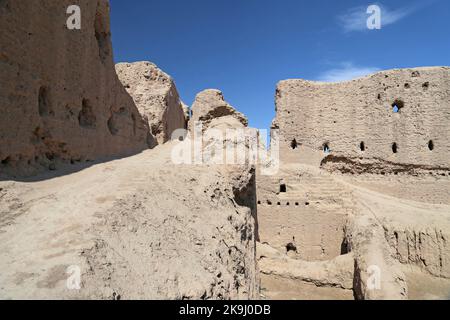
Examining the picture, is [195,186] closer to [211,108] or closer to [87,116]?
[87,116]

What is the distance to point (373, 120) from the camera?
65.7ft

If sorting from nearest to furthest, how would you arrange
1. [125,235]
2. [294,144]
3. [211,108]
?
[125,235] < [211,108] < [294,144]

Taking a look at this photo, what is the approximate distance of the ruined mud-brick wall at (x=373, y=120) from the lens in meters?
19.2

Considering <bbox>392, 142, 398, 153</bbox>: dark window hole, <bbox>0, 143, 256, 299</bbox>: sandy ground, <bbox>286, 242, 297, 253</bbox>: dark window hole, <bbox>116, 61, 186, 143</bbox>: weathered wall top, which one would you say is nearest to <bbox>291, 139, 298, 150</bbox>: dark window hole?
<bbox>392, 142, 398, 153</bbox>: dark window hole

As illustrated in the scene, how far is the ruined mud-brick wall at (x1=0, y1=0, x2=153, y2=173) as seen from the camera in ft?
21.3

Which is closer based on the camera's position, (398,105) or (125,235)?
(125,235)

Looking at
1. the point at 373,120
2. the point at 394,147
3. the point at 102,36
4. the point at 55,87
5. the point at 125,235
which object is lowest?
the point at 125,235

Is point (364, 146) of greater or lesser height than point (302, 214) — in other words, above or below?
above

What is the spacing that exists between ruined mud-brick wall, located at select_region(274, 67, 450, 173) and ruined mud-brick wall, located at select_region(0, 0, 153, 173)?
479 inches

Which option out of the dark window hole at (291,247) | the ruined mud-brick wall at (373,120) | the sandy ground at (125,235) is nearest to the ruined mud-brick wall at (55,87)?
the sandy ground at (125,235)

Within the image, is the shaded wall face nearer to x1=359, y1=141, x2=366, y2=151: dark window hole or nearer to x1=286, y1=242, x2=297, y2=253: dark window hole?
x1=286, y1=242, x2=297, y2=253: dark window hole

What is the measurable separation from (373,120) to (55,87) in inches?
685

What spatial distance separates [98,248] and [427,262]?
12150 millimetres

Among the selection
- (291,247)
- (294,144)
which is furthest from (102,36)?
(294,144)
